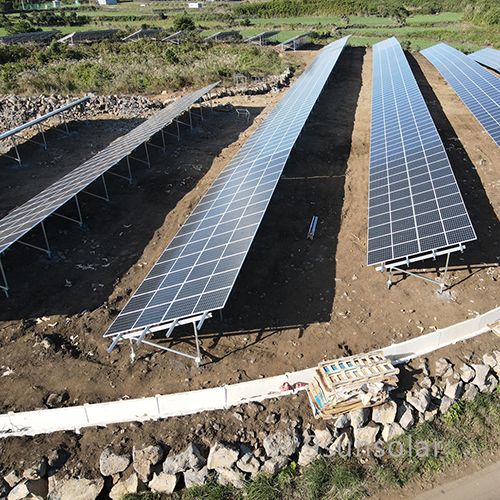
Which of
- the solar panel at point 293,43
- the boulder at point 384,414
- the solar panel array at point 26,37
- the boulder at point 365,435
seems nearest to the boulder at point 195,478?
the boulder at point 365,435

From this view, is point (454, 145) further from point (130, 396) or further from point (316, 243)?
point (130, 396)

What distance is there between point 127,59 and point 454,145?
39.1 meters

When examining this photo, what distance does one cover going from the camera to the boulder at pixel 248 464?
38.3ft

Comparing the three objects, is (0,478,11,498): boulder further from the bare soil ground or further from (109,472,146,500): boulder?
(109,472,146,500): boulder

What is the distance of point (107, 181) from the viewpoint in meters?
26.1

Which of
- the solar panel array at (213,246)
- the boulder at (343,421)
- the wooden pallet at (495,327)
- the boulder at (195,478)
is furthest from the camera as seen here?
the wooden pallet at (495,327)

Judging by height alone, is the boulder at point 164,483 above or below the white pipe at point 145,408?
below

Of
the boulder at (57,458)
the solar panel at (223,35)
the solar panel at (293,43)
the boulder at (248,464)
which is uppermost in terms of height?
the solar panel at (223,35)

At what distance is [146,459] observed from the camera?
11555 mm

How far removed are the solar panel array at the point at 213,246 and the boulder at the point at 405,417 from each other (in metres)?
6.00

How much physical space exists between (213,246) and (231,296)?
2.19 m

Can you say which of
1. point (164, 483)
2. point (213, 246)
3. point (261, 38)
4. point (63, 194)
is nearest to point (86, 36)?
point (261, 38)

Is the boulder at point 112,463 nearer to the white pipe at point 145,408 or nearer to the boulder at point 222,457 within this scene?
the white pipe at point 145,408

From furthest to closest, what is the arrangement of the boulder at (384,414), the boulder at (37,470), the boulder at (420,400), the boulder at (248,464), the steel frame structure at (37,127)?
1. the steel frame structure at (37,127)
2. the boulder at (420,400)
3. the boulder at (384,414)
4. the boulder at (248,464)
5. the boulder at (37,470)
